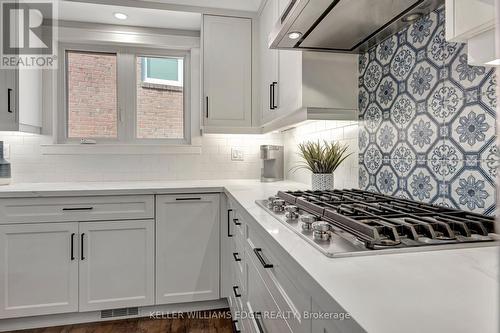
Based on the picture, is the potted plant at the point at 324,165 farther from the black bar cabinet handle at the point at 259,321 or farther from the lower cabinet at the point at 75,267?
the lower cabinet at the point at 75,267

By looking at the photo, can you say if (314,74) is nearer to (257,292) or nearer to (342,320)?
(257,292)

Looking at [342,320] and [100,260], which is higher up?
[342,320]

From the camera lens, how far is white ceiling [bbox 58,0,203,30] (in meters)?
2.39

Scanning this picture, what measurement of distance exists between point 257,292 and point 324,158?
3.03 ft

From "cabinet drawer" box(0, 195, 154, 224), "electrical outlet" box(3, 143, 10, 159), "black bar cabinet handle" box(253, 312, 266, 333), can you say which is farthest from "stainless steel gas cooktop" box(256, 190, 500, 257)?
"electrical outlet" box(3, 143, 10, 159)

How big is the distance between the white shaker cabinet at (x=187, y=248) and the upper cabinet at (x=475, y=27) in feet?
5.75

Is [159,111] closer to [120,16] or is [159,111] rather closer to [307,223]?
[120,16]

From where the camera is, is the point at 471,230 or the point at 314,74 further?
the point at 314,74

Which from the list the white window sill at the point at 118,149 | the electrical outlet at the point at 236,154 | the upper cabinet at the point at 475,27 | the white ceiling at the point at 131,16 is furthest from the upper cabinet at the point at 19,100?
the upper cabinet at the point at 475,27

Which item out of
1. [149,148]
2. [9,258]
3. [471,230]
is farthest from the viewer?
[149,148]

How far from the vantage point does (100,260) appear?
2092mm

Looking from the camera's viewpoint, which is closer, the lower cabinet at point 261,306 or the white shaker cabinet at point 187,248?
the lower cabinet at point 261,306

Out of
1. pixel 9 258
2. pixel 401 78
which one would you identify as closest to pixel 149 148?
pixel 9 258

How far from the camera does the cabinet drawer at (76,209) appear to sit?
198 cm
